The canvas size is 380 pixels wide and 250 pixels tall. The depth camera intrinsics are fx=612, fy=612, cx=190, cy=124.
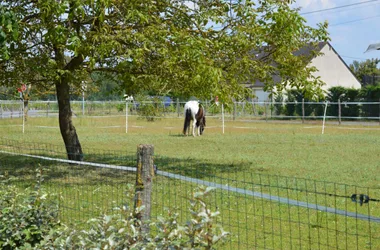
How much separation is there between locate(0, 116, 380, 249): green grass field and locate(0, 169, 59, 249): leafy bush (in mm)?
441

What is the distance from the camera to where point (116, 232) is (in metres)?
3.89

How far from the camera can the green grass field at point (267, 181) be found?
7.28 metres

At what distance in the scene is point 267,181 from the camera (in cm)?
1169

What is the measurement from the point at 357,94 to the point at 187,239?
136 ft

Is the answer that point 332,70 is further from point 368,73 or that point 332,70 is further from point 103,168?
point 103,168

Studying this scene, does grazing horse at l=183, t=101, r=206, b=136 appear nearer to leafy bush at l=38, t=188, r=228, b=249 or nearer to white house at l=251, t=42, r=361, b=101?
leafy bush at l=38, t=188, r=228, b=249

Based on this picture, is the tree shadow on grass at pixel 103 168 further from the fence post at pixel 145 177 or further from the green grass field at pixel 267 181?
the fence post at pixel 145 177

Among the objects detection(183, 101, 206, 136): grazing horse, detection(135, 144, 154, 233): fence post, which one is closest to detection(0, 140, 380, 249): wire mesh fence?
detection(135, 144, 154, 233): fence post

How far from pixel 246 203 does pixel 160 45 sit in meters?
3.86

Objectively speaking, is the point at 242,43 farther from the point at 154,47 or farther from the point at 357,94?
the point at 357,94

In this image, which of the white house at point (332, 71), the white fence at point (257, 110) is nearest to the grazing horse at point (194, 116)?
the white fence at point (257, 110)

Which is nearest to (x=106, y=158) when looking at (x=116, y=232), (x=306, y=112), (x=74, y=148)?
(x=74, y=148)

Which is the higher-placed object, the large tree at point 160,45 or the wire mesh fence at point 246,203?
the large tree at point 160,45

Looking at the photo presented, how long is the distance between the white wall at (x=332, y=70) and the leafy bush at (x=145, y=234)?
51.7 meters
